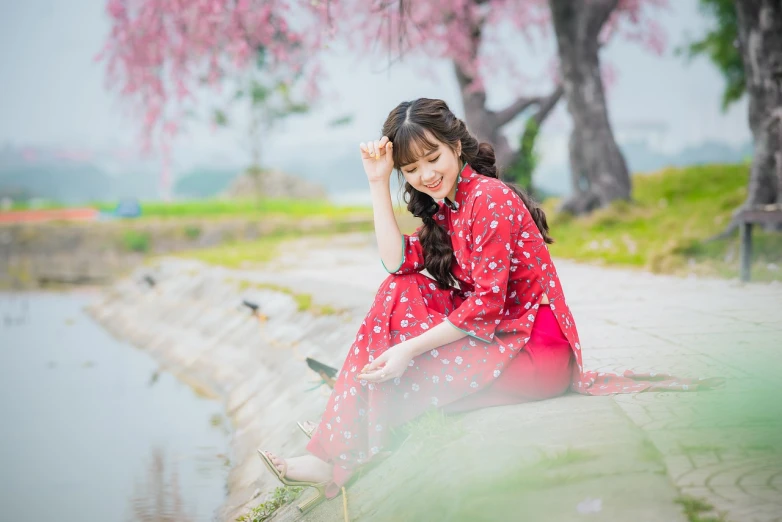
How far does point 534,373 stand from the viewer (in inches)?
73.0

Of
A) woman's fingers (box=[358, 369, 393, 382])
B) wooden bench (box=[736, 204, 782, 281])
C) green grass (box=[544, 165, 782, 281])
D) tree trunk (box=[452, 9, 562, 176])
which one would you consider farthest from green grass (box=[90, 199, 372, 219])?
woman's fingers (box=[358, 369, 393, 382])

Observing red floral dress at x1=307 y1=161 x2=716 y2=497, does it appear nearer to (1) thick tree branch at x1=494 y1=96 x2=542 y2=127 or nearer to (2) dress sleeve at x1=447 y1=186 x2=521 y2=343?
(2) dress sleeve at x1=447 y1=186 x2=521 y2=343

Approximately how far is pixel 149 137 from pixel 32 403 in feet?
15.7

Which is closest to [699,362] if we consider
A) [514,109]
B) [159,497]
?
[159,497]

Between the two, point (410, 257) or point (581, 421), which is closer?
point (581, 421)

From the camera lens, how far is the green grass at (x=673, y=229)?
4866 millimetres

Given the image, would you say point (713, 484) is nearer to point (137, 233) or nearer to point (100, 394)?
point (100, 394)

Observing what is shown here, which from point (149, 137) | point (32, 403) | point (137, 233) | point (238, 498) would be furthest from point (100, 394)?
point (137, 233)

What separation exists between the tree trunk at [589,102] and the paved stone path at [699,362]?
2190 mm

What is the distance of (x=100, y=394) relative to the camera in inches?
186

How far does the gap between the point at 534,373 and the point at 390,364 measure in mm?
353

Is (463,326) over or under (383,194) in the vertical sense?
under

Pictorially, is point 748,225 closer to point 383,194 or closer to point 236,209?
point 383,194

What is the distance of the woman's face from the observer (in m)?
1.91
